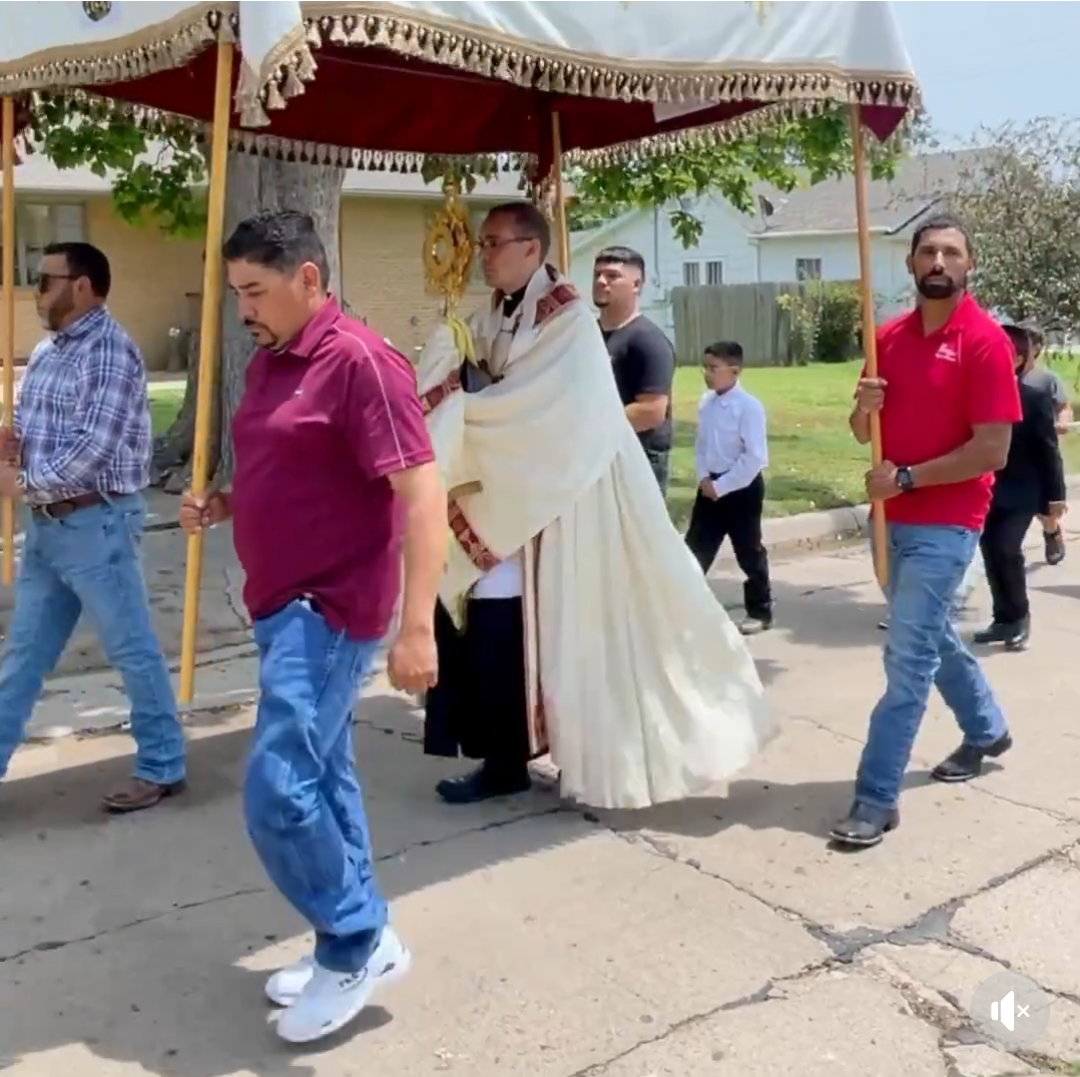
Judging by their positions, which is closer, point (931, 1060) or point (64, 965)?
point (931, 1060)

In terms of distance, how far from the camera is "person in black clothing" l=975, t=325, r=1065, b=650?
279 inches

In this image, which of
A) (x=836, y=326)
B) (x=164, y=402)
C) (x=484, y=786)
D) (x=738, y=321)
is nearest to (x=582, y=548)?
(x=484, y=786)

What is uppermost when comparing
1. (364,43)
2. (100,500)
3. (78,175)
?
(78,175)

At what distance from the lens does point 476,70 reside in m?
4.25

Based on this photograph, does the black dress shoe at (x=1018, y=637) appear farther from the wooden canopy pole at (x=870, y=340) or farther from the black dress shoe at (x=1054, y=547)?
the wooden canopy pole at (x=870, y=340)

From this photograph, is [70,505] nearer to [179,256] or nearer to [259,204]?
[259,204]

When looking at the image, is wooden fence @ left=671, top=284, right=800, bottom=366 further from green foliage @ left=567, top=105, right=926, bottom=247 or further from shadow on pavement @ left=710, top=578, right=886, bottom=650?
shadow on pavement @ left=710, top=578, right=886, bottom=650

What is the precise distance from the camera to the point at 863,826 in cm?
455

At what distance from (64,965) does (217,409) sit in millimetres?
6411

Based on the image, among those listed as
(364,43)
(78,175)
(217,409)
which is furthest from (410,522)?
(78,175)

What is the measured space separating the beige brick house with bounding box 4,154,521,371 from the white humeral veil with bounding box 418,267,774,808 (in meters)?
20.6

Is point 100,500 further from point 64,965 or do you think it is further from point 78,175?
point 78,175

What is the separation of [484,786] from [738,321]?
27.9 m

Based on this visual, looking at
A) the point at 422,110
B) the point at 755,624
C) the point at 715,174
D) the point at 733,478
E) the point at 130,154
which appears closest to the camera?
the point at 422,110
